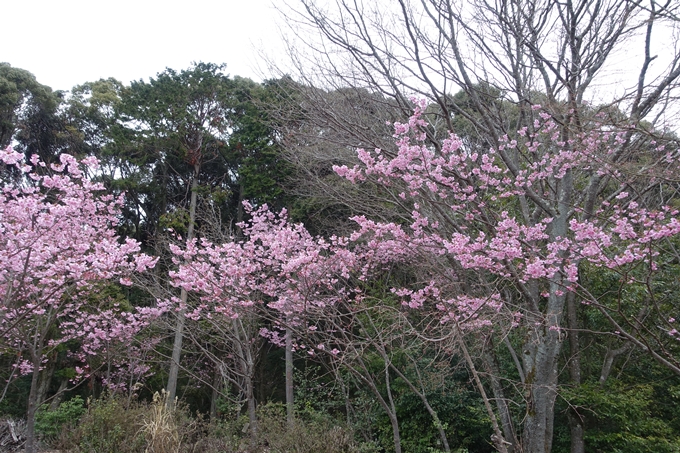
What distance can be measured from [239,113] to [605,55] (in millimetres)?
10412

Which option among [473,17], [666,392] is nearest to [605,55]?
[473,17]

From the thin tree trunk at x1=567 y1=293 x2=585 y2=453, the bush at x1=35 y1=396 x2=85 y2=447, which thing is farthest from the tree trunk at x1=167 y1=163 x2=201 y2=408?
the thin tree trunk at x1=567 y1=293 x2=585 y2=453

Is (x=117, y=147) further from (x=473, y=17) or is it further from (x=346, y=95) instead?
(x=473, y=17)

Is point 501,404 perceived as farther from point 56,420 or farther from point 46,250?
point 56,420

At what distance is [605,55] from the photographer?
4496mm

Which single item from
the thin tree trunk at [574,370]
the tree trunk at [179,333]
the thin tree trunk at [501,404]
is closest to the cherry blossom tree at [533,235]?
the thin tree trunk at [501,404]

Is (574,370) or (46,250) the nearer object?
(46,250)

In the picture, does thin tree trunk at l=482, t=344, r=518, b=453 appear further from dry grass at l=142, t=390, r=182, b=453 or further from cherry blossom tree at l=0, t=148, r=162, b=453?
cherry blossom tree at l=0, t=148, r=162, b=453

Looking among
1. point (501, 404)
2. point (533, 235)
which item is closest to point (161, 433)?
point (501, 404)

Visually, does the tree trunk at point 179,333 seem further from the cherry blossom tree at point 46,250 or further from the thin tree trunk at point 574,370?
the thin tree trunk at point 574,370

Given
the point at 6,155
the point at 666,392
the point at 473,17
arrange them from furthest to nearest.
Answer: the point at 666,392 < the point at 473,17 < the point at 6,155

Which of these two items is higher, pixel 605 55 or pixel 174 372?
pixel 605 55

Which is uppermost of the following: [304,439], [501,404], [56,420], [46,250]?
[46,250]

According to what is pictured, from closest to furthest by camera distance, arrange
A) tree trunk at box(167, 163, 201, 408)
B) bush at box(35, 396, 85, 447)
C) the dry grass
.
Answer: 1. the dry grass
2. bush at box(35, 396, 85, 447)
3. tree trunk at box(167, 163, 201, 408)
